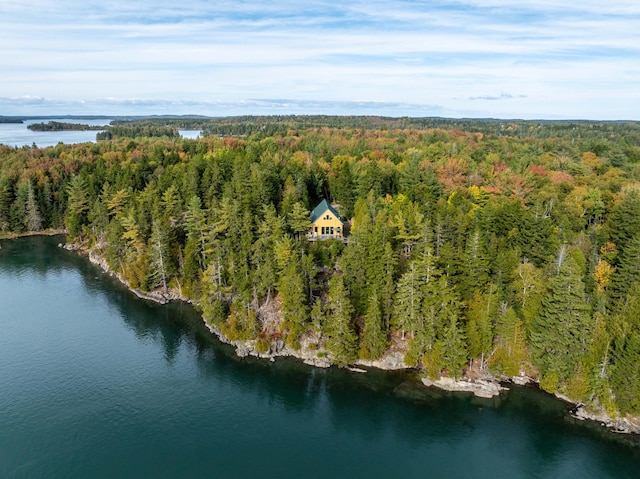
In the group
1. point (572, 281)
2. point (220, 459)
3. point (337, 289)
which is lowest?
point (220, 459)

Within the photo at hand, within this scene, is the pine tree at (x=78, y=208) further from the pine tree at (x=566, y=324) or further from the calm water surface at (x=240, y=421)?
the pine tree at (x=566, y=324)

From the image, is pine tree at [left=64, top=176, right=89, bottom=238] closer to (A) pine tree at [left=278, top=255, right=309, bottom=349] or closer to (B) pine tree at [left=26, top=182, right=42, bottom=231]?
(B) pine tree at [left=26, top=182, right=42, bottom=231]

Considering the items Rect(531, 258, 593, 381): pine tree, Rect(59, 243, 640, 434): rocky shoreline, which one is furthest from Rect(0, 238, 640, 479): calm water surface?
Rect(531, 258, 593, 381): pine tree

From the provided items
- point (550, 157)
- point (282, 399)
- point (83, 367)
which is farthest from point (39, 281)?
point (550, 157)

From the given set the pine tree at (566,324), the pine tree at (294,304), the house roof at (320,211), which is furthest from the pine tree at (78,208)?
the pine tree at (566,324)

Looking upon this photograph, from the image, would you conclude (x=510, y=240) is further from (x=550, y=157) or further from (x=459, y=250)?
(x=550, y=157)

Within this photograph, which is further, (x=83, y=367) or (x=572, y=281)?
(x=83, y=367)

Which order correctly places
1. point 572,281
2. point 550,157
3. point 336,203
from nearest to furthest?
1. point 572,281
2. point 336,203
3. point 550,157
